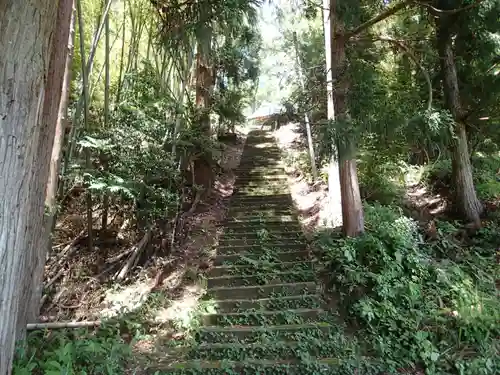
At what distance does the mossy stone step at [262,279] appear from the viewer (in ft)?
17.1

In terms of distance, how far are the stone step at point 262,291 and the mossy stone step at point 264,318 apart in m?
0.38

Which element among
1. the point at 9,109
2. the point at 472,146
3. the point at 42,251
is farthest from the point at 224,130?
the point at 9,109

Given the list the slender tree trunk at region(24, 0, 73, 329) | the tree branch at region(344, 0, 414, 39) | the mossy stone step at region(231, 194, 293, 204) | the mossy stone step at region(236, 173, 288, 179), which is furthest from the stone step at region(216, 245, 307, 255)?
the mossy stone step at region(236, 173, 288, 179)

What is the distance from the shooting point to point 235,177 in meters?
10.0

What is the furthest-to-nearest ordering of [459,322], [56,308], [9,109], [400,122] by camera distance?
1. [56,308]
2. [400,122]
3. [459,322]
4. [9,109]

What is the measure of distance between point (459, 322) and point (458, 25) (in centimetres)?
424

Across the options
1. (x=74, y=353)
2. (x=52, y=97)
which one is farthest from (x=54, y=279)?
(x=52, y=97)

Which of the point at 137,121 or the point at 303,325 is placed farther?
the point at 137,121

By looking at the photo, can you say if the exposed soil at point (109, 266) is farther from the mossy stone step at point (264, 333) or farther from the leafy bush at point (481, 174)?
the leafy bush at point (481, 174)

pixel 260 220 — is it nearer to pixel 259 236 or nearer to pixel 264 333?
pixel 259 236

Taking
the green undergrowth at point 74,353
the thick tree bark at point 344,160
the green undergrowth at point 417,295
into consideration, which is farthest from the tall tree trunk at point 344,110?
the green undergrowth at point 74,353

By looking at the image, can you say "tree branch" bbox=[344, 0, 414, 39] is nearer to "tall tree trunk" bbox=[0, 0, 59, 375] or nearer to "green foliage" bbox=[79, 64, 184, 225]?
"green foliage" bbox=[79, 64, 184, 225]

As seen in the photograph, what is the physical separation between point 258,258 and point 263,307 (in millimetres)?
1126

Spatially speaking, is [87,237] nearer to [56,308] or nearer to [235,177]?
[56,308]
